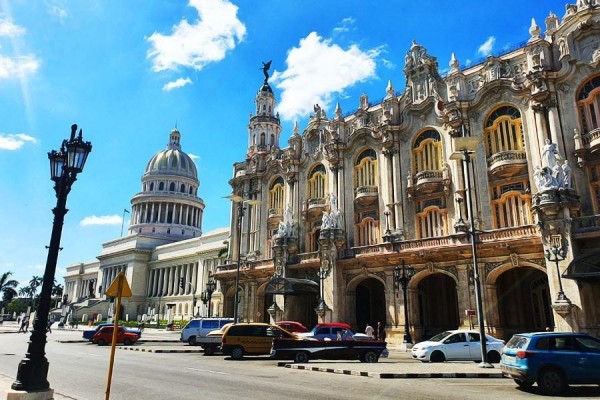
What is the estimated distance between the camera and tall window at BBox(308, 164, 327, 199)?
40.6 metres

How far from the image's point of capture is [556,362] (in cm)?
1138

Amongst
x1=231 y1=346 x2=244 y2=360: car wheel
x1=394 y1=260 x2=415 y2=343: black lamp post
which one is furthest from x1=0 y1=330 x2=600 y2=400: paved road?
x1=394 y1=260 x2=415 y2=343: black lamp post

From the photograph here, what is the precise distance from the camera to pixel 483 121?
30906 millimetres

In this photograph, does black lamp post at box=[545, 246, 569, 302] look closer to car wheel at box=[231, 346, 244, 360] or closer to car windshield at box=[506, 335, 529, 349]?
car windshield at box=[506, 335, 529, 349]

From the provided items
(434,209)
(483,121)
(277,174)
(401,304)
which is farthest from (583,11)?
(277,174)

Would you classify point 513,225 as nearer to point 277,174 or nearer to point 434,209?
point 434,209

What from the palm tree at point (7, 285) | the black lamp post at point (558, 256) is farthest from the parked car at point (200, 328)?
the palm tree at point (7, 285)

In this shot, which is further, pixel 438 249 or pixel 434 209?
pixel 434 209

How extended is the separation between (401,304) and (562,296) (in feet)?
33.1

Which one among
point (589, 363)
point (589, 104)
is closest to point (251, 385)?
point (589, 363)

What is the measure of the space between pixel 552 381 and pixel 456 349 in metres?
9.12

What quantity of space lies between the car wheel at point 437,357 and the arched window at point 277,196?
25.6 m

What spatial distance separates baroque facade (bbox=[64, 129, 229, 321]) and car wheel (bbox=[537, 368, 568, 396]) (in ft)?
174

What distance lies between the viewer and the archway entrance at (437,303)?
3148 cm
